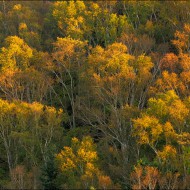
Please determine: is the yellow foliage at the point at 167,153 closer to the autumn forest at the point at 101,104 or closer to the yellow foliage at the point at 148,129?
the autumn forest at the point at 101,104

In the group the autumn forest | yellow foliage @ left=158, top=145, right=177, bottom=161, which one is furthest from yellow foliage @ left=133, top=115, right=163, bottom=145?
yellow foliage @ left=158, top=145, right=177, bottom=161

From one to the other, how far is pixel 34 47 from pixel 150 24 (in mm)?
19986

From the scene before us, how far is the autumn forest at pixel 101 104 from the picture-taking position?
41344 millimetres

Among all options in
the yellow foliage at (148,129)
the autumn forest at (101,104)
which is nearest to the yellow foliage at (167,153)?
the autumn forest at (101,104)

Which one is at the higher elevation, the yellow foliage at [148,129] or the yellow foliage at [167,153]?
the yellow foliage at [148,129]

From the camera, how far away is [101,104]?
54.2 metres

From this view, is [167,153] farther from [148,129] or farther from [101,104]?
[101,104]

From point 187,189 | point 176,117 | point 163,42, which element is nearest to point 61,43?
point 163,42

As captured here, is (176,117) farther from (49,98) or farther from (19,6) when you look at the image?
(19,6)

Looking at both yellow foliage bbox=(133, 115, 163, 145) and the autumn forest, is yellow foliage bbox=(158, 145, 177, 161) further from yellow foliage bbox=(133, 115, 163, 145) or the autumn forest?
yellow foliage bbox=(133, 115, 163, 145)

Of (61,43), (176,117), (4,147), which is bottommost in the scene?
(4,147)

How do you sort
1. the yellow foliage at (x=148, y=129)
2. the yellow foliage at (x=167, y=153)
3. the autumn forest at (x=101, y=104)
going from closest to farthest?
the yellow foliage at (x=167, y=153), the autumn forest at (x=101, y=104), the yellow foliage at (x=148, y=129)

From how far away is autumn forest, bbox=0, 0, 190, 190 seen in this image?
136ft

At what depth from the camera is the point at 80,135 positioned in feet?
174
